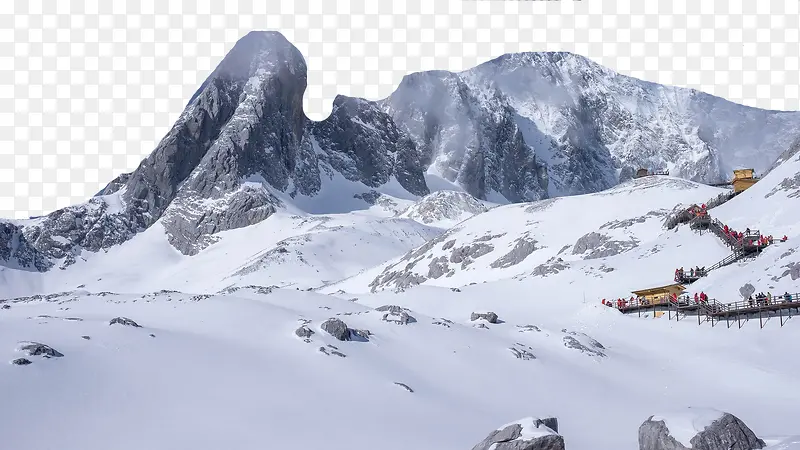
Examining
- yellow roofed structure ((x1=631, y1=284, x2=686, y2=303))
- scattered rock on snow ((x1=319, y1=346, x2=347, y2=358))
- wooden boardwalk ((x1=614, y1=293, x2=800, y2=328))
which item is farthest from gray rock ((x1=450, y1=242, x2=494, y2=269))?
scattered rock on snow ((x1=319, y1=346, x2=347, y2=358))

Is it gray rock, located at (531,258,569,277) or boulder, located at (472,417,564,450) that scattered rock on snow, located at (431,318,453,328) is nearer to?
boulder, located at (472,417,564,450)

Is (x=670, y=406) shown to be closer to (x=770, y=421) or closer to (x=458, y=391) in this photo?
(x=770, y=421)

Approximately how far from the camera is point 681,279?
197 ft

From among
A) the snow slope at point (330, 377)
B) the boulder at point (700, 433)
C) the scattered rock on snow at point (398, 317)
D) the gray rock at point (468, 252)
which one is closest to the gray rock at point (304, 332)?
the snow slope at point (330, 377)

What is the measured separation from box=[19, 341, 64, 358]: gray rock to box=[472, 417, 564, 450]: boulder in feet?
57.6

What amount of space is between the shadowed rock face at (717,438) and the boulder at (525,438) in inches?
95.0

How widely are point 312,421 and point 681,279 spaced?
40.4 m

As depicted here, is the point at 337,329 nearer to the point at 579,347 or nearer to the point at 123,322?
the point at 123,322

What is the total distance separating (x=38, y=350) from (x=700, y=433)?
23351mm

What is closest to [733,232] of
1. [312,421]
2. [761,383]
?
[761,383]

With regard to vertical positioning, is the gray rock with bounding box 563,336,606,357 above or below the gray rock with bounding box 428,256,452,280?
above

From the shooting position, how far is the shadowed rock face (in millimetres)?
18203

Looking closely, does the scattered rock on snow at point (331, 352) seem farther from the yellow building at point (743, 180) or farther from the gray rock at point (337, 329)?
the yellow building at point (743, 180)

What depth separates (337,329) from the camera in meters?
39.0
